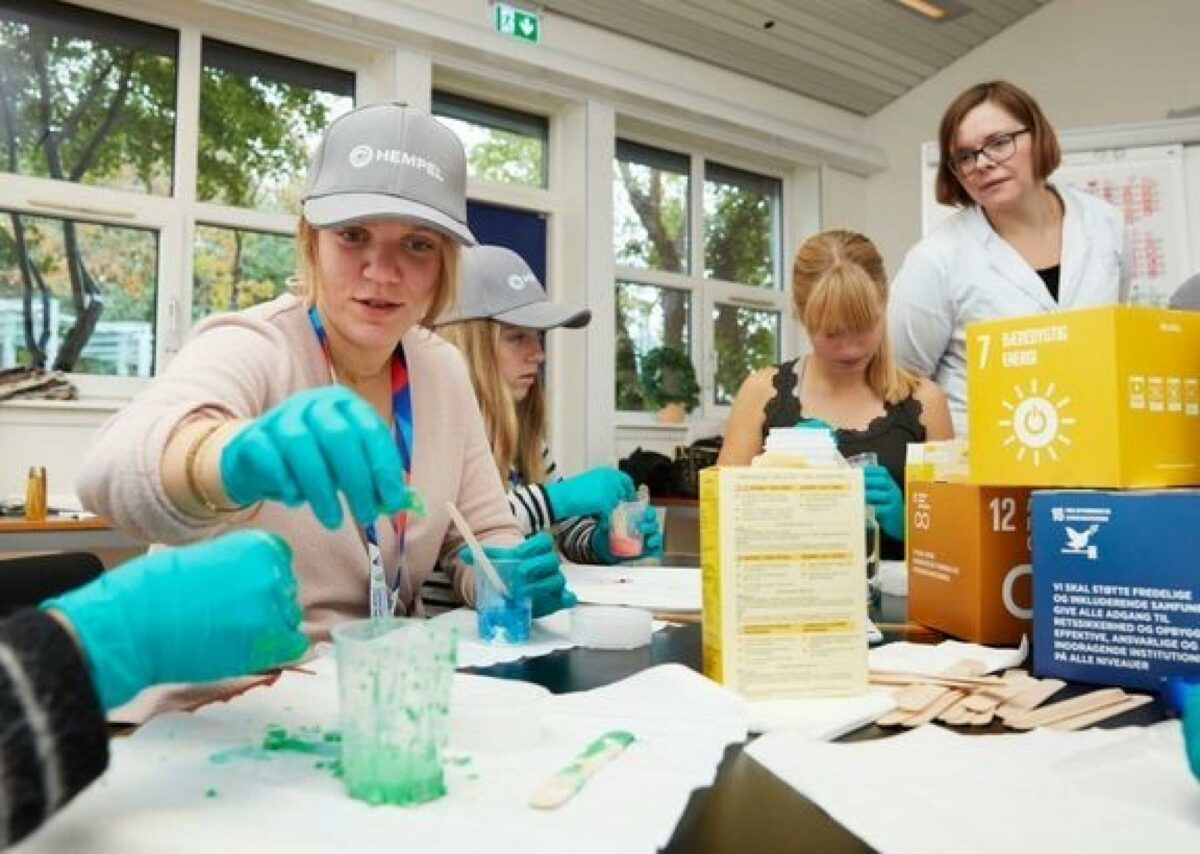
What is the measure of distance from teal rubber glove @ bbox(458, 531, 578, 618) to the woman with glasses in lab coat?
119cm

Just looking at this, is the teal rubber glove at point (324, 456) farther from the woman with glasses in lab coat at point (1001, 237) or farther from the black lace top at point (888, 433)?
the woman with glasses in lab coat at point (1001, 237)

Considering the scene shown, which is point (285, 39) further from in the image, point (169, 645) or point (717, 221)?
point (169, 645)

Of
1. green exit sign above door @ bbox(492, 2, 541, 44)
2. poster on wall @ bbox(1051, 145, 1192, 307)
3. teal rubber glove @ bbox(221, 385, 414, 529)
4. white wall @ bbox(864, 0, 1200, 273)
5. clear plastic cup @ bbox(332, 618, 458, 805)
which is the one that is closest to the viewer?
clear plastic cup @ bbox(332, 618, 458, 805)

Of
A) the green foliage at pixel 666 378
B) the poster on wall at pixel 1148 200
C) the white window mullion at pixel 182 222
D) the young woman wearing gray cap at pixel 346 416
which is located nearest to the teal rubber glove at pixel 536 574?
Answer: the young woman wearing gray cap at pixel 346 416

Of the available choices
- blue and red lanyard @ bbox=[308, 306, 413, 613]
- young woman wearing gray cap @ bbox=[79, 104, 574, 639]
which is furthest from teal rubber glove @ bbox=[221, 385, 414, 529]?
blue and red lanyard @ bbox=[308, 306, 413, 613]

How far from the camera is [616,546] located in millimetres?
1738

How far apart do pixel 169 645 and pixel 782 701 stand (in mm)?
512

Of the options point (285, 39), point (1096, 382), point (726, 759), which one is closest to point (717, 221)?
point (285, 39)

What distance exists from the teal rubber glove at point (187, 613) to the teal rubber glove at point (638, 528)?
115 centimetres

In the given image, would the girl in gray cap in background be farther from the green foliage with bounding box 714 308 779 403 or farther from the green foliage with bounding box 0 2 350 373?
the green foliage with bounding box 714 308 779 403

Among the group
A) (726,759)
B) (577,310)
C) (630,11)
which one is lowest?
(726,759)

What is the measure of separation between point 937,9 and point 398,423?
4348mm

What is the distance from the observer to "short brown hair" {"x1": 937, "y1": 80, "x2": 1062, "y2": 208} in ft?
6.14

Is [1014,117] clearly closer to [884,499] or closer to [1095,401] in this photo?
[884,499]
